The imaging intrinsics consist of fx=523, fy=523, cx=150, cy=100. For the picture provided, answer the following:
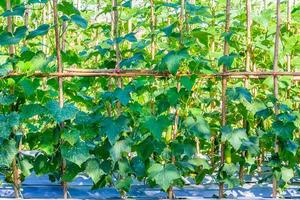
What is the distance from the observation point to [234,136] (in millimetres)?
3377

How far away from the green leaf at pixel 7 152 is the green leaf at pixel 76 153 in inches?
12.1

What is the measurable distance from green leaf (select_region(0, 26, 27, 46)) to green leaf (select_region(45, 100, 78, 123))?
43 centimetres

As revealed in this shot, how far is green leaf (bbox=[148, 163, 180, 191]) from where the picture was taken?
3232 mm

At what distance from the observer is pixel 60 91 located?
3.28 metres

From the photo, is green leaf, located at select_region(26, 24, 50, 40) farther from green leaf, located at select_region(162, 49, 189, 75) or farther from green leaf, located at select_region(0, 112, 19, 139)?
green leaf, located at select_region(162, 49, 189, 75)

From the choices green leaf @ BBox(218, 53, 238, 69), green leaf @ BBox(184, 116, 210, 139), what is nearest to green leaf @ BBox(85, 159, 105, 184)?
green leaf @ BBox(184, 116, 210, 139)

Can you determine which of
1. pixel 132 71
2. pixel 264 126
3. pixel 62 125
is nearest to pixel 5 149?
pixel 62 125

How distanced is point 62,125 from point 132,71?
1.87ft

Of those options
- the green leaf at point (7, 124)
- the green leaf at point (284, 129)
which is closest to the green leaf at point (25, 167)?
the green leaf at point (7, 124)

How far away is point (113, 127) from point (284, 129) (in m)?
1.09

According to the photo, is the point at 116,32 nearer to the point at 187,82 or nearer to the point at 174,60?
the point at 174,60

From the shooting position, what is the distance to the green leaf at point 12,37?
3.14m

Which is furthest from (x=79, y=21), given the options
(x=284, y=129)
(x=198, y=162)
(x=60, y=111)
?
(x=284, y=129)

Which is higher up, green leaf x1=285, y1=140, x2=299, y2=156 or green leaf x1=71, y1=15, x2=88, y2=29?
green leaf x1=71, y1=15, x2=88, y2=29
